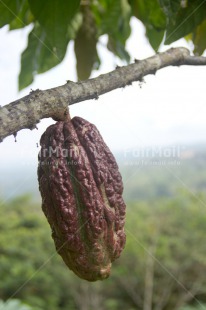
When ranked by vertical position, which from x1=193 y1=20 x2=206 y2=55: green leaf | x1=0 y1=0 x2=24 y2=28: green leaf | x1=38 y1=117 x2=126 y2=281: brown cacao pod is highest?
x1=0 y1=0 x2=24 y2=28: green leaf

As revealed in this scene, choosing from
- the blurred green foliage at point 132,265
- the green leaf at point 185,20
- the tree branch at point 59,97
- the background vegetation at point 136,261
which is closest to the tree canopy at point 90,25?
the green leaf at point 185,20

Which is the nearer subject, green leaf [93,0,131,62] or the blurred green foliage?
green leaf [93,0,131,62]

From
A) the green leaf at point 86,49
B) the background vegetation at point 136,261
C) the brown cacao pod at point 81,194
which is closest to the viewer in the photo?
the brown cacao pod at point 81,194

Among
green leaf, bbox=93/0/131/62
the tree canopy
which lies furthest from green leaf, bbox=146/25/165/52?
green leaf, bbox=93/0/131/62

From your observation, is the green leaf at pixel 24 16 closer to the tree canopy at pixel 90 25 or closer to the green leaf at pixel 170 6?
the tree canopy at pixel 90 25

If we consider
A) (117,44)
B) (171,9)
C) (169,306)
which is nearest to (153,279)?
(169,306)

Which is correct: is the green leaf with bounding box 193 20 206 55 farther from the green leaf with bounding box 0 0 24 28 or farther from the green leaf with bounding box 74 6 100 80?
the green leaf with bounding box 0 0 24 28
